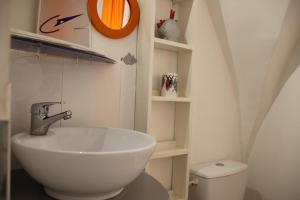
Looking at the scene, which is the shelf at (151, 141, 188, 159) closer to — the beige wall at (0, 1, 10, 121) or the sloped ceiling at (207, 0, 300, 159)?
the sloped ceiling at (207, 0, 300, 159)

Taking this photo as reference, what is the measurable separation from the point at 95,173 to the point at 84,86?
584 millimetres

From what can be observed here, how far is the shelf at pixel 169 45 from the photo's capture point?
1.23m

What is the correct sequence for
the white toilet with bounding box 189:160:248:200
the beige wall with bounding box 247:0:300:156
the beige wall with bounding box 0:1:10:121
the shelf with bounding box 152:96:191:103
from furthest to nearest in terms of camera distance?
the beige wall with bounding box 247:0:300:156
the white toilet with bounding box 189:160:248:200
the shelf with bounding box 152:96:191:103
the beige wall with bounding box 0:1:10:121

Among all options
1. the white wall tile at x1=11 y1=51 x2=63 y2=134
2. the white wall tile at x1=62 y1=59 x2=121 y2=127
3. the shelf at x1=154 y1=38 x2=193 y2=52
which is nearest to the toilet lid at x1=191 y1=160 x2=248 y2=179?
the white wall tile at x1=62 y1=59 x2=121 y2=127

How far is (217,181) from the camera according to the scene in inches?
55.9

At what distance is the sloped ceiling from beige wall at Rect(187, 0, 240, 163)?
0.06 metres

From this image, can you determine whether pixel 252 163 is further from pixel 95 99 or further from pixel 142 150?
pixel 142 150

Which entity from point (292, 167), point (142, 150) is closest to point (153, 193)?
point (142, 150)

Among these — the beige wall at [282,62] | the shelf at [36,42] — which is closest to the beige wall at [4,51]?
the shelf at [36,42]

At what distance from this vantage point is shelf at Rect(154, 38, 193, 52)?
1227mm

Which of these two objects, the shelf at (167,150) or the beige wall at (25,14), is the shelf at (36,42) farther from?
the shelf at (167,150)

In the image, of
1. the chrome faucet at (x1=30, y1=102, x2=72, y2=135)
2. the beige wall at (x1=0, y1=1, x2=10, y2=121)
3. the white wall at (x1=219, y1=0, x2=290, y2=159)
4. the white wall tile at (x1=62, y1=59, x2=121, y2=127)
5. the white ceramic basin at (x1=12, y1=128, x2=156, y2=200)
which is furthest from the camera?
the white wall at (x1=219, y1=0, x2=290, y2=159)

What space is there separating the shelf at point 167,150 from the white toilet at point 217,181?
20cm

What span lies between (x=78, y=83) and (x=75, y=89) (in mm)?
31
